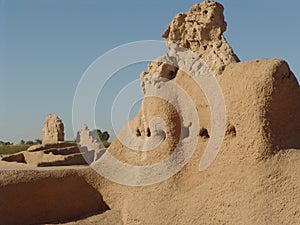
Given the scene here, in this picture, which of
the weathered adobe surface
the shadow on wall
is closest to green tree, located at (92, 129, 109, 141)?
the shadow on wall

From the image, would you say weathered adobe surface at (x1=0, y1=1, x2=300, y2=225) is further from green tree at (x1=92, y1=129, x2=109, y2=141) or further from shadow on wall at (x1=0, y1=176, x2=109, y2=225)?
green tree at (x1=92, y1=129, x2=109, y2=141)

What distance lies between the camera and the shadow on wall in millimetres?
9133

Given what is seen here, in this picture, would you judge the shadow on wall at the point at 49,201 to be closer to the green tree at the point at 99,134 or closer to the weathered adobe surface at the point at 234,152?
the weathered adobe surface at the point at 234,152

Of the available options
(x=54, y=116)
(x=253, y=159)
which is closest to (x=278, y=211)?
(x=253, y=159)

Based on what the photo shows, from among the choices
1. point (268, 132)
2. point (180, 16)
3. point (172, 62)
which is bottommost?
point (268, 132)

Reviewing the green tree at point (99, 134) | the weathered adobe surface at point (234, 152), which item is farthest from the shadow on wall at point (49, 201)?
the green tree at point (99, 134)

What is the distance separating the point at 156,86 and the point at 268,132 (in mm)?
2647

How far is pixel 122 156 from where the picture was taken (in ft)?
31.8

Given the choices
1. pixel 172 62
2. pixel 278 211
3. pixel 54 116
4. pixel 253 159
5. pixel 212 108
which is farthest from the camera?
pixel 54 116

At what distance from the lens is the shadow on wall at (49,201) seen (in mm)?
9133

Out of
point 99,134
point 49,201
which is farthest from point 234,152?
point 99,134

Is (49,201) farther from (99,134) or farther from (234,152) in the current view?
(99,134)

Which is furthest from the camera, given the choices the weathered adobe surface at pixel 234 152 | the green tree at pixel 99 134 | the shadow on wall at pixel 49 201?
the green tree at pixel 99 134

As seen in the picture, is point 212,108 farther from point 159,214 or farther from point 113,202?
point 113,202
